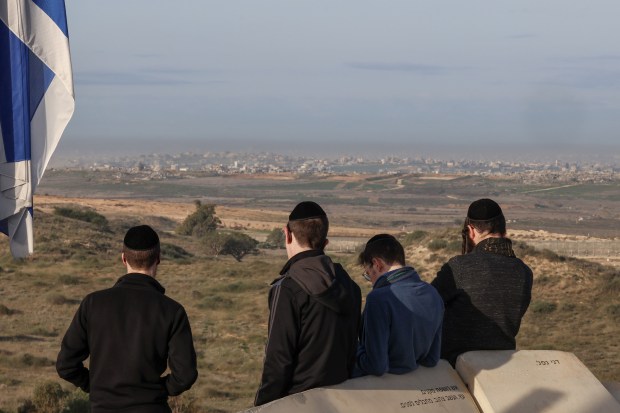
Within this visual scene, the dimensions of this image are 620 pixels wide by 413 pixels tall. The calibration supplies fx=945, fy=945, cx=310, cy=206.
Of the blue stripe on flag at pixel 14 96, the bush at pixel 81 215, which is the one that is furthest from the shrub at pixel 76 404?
the bush at pixel 81 215

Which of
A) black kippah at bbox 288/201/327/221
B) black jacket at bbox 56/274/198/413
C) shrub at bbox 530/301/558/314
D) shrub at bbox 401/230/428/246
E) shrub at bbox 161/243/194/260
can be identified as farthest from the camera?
shrub at bbox 161/243/194/260

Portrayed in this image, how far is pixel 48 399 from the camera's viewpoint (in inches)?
441

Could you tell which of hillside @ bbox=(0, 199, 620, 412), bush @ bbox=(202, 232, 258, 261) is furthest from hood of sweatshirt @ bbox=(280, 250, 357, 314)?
bush @ bbox=(202, 232, 258, 261)

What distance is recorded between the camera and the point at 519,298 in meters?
5.41

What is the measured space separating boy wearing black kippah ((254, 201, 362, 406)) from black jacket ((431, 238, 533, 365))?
997 millimetres

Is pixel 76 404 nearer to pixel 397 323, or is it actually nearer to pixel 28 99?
pixel 397 323

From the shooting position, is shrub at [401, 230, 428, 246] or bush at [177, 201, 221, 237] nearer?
shrub at [401, 230, 428, 246]

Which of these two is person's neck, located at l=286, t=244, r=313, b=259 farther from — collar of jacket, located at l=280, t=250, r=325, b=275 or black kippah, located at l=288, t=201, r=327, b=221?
black kippah, located at l=288, t=201, r=327, b=221

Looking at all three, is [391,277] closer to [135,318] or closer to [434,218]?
[135,318]

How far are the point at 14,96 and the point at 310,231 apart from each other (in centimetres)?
148

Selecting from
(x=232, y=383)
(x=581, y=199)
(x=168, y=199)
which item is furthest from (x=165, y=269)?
(x=581, y=199)

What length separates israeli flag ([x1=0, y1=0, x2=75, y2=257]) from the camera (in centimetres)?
415

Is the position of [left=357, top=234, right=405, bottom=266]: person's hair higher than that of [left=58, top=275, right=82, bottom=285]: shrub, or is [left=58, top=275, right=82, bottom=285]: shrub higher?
[left=357, top=234, right=405, bottom=266]: person's hair

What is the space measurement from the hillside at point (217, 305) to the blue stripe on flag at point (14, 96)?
7.22 meters
